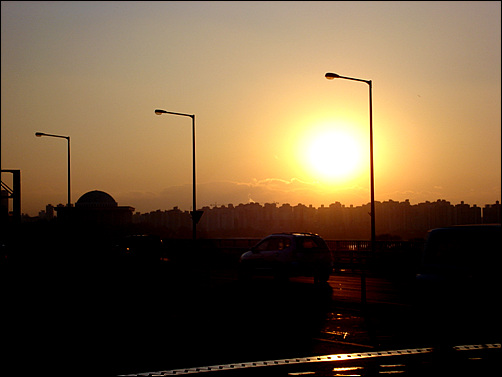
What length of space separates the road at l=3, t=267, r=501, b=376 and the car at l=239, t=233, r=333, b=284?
75cm

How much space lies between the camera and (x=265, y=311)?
16406 millimetres

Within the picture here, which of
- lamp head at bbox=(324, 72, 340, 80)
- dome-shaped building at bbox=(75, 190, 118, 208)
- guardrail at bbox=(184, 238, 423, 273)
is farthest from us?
dome-shaped building at bbox=(75, 190, 118, 208)

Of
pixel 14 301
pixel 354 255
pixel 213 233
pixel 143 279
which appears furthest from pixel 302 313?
pixel 213 233

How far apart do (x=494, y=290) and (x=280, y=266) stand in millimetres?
13178

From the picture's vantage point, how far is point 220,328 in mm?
13383

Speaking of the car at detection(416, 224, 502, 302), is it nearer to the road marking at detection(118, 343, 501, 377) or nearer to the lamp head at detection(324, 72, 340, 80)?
the road marking at detection(118, 343, 501, 377)

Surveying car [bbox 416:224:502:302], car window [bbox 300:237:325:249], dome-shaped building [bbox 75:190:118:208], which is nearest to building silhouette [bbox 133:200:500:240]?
dome-shaped building [bbox 75:190:118:208]

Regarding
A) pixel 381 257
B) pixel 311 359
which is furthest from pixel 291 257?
pixel 311 359

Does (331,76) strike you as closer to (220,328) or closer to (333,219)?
(220,328)

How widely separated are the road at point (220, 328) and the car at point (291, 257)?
751 mm

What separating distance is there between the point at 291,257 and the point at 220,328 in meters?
10.0

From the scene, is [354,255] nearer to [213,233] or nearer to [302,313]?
[302,313]

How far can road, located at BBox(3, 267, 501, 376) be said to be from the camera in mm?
10047

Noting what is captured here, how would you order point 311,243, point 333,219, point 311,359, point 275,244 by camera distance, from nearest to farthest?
point 311,359
point 311,243
point 275,244
point 333,219
